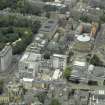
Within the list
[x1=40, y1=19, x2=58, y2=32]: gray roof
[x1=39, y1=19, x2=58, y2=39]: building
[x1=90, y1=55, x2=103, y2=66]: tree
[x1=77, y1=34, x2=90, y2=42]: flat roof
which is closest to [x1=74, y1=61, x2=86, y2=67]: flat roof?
[x1=90, y1=55, x2=103, y2=66]: tree

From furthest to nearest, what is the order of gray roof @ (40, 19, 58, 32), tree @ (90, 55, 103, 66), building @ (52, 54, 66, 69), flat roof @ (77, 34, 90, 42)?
gray roof @ (40, 19, 58, 32) < flat roof @ (77, 34, 90, 42) < tree @ (90, 55, 103, 66) < building @ (52, 54, 66, 69)

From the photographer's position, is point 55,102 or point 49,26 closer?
point 55,102

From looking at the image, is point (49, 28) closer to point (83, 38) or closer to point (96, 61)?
point (83, 38)

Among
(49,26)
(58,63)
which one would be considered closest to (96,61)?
(58,63)

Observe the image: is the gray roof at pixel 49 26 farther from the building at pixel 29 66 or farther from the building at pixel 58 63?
the building at pixel 58 63

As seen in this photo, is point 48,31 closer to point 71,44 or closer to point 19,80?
point 71,44

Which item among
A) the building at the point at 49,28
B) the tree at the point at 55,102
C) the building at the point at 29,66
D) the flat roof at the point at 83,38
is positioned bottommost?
the tree at the point at 55,102

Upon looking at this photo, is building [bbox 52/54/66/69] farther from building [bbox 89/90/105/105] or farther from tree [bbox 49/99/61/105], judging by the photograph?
tree [bbox 49/99/61/105]

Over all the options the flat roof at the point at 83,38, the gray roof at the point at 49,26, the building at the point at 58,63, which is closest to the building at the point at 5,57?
the building at the point at 58,63
